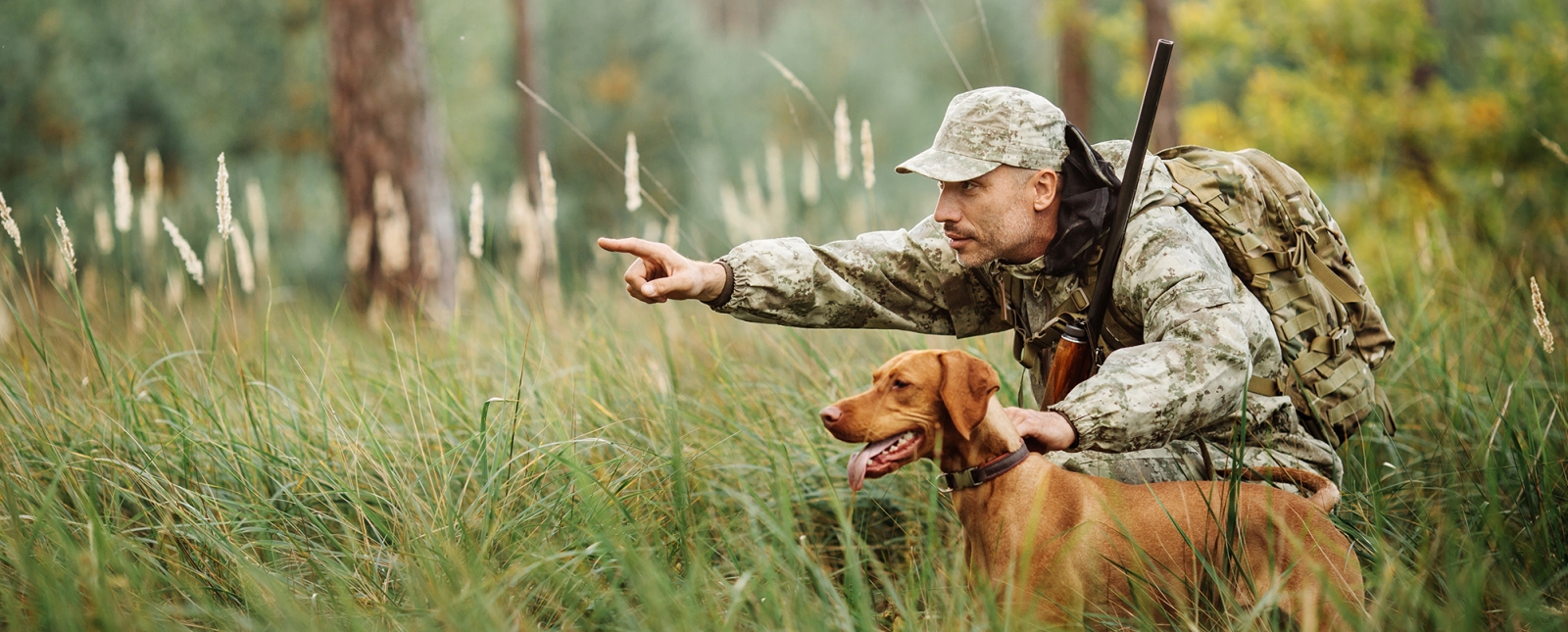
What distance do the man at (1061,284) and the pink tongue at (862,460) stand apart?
35 centimetres

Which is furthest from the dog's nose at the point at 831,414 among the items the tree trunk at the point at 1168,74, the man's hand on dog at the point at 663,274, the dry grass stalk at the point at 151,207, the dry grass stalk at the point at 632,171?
the tree trunk at the point at 1168,74

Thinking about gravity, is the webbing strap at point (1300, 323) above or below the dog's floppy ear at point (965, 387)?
below

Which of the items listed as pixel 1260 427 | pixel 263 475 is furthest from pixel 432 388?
pixel 1260 427

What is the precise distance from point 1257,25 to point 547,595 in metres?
11.0

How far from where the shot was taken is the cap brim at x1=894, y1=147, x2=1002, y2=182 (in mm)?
2865

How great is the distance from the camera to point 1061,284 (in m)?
3.13

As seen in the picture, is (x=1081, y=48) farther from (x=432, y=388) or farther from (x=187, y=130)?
(x=187, y=130)

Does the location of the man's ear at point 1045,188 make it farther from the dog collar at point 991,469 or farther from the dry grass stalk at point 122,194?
the dry grass stalk at point 122,194

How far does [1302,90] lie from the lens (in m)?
10.2

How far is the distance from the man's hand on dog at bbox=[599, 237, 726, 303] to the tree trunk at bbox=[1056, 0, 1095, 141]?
9.99m

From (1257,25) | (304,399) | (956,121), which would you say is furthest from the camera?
(1257,25)

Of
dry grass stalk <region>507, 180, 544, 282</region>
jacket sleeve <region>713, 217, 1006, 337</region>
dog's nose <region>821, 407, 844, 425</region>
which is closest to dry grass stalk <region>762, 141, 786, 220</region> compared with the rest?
dry grass stalk <region>507, 180, 544, 282</region>

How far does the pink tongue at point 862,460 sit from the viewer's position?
92.8 inches

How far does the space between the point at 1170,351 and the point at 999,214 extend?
2.01 feet
